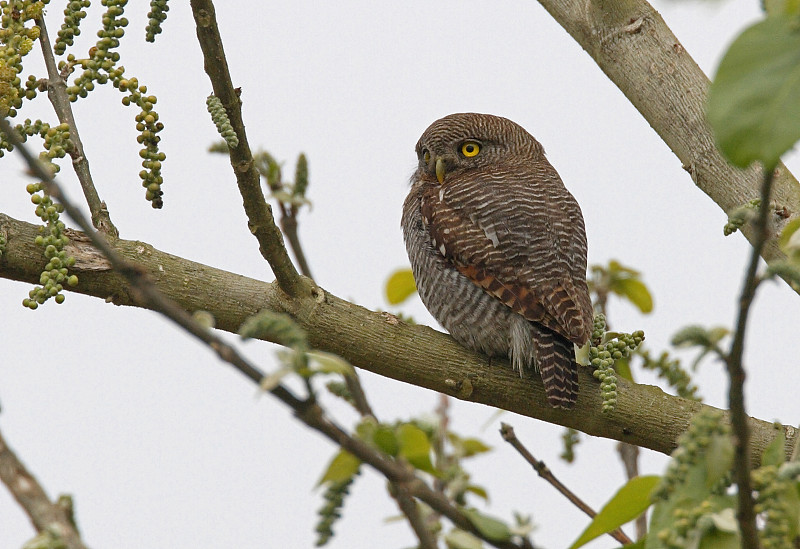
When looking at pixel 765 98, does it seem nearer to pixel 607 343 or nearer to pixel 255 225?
pixel 255 225

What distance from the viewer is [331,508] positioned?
4.59 ft

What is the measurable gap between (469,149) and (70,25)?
9.36 ft

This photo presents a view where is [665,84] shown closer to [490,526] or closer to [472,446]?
[472,446]

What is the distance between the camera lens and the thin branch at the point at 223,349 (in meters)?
1.14

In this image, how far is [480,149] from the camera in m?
5.43

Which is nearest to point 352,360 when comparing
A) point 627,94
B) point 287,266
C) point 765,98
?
point 287,266

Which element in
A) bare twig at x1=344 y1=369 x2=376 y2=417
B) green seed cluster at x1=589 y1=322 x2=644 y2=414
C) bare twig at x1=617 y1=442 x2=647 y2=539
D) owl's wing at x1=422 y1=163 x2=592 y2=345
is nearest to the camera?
bare twig at x1=344 y1=369 x2=376 y2=417

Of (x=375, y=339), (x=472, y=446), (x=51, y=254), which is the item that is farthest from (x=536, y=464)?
(x=51, y=254)

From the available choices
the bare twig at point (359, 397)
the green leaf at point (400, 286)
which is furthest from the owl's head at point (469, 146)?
the bare twig at point (359, 397)

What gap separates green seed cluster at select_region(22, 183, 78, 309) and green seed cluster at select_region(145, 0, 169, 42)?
53 centimetres

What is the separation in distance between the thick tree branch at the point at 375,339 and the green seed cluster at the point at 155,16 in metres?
0.79

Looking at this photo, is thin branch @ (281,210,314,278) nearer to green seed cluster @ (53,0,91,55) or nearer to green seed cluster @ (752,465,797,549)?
green seed cluster @ (53,0,91,55)

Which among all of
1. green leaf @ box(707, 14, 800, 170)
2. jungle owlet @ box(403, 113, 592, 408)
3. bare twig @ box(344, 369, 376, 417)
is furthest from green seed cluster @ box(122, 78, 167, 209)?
green leaf @ box(707, 14, 800, 170)

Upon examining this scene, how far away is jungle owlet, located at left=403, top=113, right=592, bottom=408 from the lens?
3879 mm
